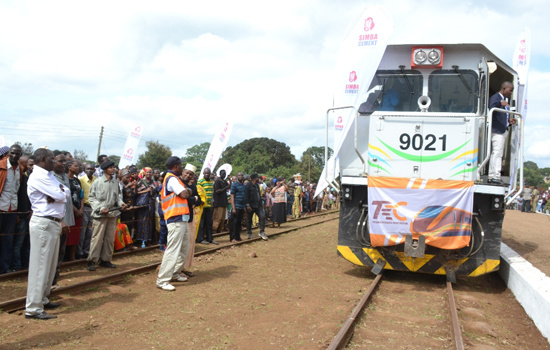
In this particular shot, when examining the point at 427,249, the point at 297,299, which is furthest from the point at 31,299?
the point at 427,249

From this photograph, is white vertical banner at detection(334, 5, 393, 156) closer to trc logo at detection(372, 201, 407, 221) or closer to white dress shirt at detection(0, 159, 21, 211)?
trc logo at detection(372, 201, 407, 221)

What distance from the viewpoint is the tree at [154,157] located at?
5058cm

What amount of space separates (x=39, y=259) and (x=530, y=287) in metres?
6.47

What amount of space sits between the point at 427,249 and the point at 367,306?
1.93 metres

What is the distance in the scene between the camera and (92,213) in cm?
809

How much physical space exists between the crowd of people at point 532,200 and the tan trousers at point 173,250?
28.4m

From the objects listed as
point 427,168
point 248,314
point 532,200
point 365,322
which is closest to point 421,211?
point 427,168

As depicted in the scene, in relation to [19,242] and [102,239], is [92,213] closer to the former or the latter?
[102,239]

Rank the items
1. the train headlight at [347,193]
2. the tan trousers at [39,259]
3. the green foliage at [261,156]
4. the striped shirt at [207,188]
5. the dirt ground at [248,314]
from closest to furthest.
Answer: the dirt ground at [248,314] < the tan trousers at [39,259] < the train headlight at [347,193] < the striped shirt at [207,188] < the green foliage at [261,156]

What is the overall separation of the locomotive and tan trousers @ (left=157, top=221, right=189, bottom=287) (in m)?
2.74

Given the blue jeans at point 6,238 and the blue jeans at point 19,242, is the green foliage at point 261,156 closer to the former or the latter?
the blue jeans at point 19,242

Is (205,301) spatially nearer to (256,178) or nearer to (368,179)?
(368,179)

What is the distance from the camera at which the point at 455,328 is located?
525 cm

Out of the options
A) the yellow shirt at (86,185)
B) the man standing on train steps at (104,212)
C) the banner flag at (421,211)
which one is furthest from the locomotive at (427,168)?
the yellow shirt at (86,185)
